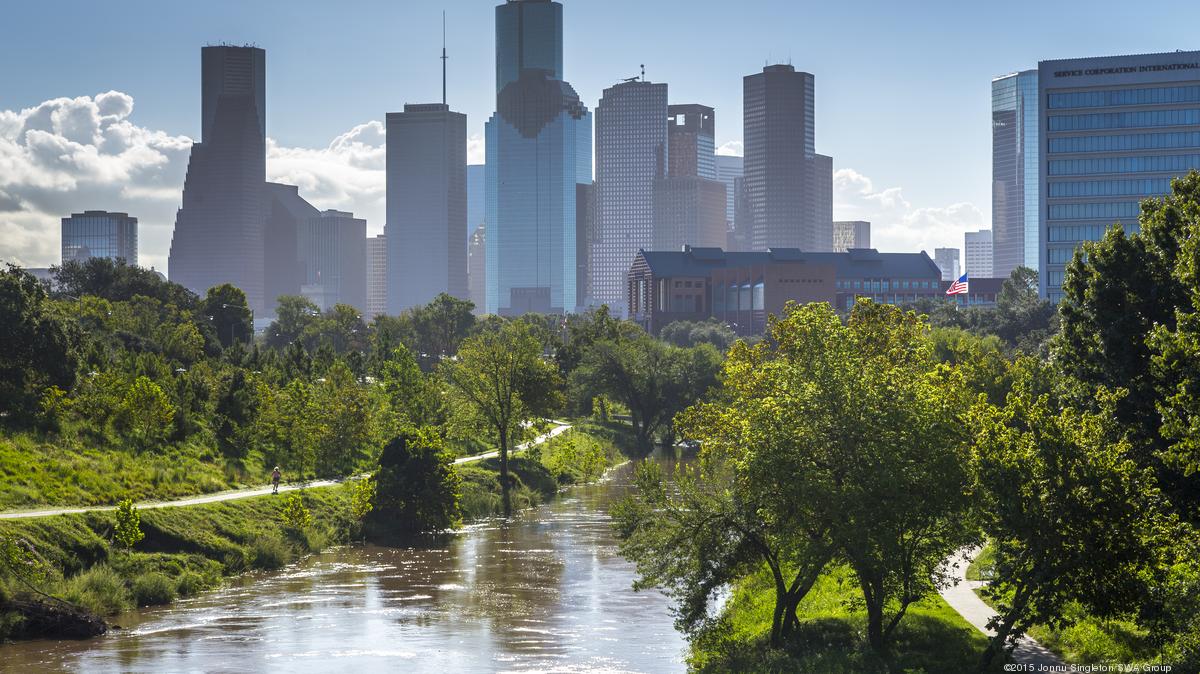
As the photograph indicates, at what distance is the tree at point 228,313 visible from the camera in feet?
535

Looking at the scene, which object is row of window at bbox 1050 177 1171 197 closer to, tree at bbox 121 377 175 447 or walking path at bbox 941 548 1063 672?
walking path at bbox 941 548 1063 672

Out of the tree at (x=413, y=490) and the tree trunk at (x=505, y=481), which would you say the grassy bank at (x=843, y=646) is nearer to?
the tree at (x=413, y=490)

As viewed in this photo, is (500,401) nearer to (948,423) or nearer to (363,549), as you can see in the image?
(363,549)

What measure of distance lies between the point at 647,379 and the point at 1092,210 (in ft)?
293

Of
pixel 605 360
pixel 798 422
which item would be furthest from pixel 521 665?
pixel 605 360

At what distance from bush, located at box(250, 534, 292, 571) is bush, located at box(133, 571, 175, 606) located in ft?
23.6

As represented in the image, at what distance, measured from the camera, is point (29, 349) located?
7019 centimetres

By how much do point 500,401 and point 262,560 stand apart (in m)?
34.2

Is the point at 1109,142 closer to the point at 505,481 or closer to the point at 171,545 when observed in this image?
the point at 505,481

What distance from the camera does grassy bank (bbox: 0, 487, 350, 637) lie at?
4762 cm

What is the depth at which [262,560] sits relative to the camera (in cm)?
5784

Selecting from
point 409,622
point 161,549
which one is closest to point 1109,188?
point 161,549

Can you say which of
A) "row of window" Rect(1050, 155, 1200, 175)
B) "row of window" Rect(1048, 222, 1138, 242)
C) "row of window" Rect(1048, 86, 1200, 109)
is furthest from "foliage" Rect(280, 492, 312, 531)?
"row of window" Rect(1048, 86, 1200, 109)

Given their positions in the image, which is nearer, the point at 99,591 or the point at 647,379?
the point at 99,591
